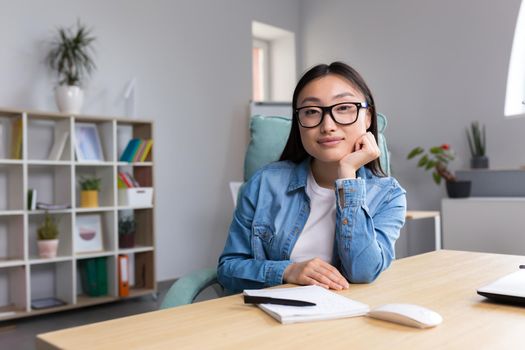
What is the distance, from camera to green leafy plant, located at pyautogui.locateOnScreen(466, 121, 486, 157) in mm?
3885

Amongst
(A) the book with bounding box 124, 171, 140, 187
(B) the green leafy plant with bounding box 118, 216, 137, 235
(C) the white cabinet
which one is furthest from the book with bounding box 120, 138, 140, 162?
(C) the white cabinet

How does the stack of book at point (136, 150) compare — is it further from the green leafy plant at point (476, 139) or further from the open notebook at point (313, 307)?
the open notebook at point (313, 307)

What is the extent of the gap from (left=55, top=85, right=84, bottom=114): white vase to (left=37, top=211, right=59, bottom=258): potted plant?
69 cm

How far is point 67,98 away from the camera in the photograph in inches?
129

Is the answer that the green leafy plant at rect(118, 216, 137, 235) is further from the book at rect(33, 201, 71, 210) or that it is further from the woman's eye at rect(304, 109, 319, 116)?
the woman's eye at rect(304, 109, 319, 116)

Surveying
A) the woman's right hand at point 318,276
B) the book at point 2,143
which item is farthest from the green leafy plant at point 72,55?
the woman's right hand at point 318,276

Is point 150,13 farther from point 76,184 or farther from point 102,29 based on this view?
point 76,184

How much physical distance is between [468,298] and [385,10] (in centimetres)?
410

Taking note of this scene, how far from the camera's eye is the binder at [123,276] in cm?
347

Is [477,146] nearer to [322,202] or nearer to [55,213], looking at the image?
[322,202]

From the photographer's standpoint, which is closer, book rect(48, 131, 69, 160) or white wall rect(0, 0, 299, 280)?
book rect(48, 131, 69, 160)

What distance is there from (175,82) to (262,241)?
3095 millimetres

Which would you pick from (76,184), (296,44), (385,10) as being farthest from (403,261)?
(296,44)

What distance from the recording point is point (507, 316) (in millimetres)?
839
